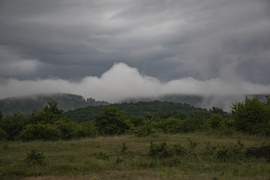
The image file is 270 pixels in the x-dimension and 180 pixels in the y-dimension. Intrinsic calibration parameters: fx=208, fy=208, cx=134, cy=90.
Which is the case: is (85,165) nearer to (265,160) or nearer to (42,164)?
(42,164)

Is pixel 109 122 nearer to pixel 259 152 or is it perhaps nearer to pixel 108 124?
pixel 108 124

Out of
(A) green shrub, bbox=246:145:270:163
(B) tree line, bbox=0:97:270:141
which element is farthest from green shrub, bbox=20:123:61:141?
(A) green shrub, bbox=246:145:270:163

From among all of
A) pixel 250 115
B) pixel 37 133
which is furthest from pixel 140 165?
pixel 250 115

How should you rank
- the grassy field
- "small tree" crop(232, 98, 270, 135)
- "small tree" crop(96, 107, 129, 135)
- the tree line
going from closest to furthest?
the grassy field, the tree line, "small tree" crop(232, 98, 270, 135), "small tree" crop(96, 107, 129, 135)

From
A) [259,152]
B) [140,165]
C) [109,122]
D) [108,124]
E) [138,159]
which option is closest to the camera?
[140,165]

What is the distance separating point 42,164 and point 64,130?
726 inches

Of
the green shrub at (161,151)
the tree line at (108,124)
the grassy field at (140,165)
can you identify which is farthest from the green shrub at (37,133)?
the green shrub at (161,151)

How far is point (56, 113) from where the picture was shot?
36031 mm

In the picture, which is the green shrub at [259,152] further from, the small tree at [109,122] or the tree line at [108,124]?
the small tree at [109,122]

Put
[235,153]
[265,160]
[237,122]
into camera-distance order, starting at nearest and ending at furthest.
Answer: [265,160] → [235,153] → [237,122]

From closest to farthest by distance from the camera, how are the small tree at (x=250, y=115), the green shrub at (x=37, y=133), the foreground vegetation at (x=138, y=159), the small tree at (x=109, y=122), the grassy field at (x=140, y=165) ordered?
the grassy field at (x=140, y=165) < the foreground vegetation at (x=138, y=159) < the green shrub at (x=37, y=133) < the small tree at (x=250, y=115) < the small tree at (x=109, y=122)

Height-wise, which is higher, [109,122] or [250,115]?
[250,115]

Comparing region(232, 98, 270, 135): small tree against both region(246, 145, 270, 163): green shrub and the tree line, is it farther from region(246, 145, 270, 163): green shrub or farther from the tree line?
region(246, 145, 270, 163): green shrub

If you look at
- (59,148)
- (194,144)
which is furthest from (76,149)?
(194,144)
